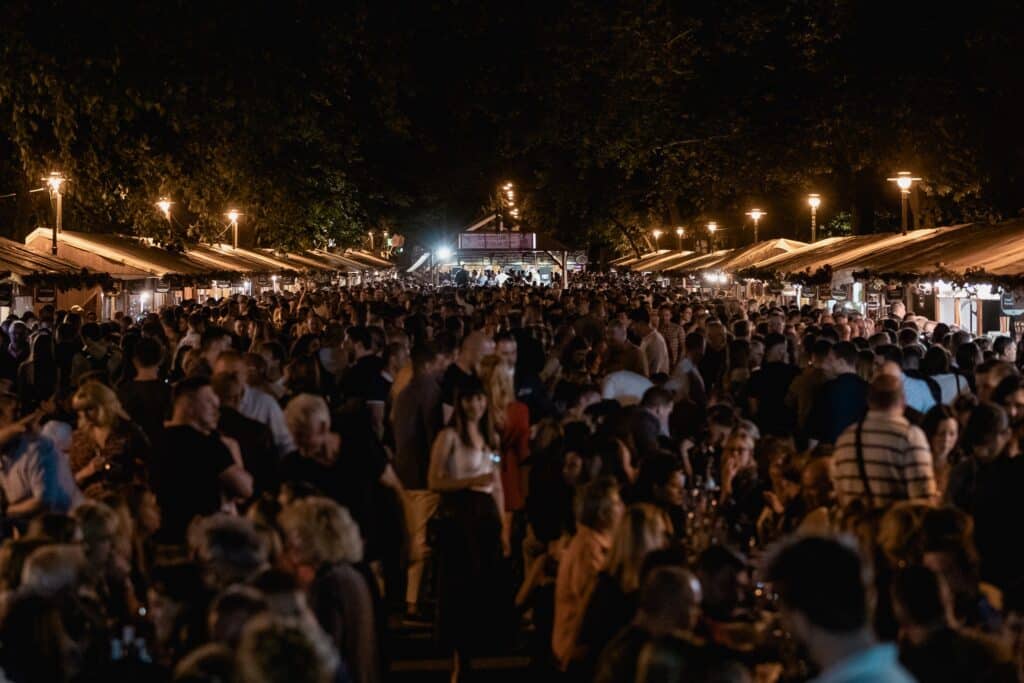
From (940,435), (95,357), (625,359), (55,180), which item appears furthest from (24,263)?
(940,435)

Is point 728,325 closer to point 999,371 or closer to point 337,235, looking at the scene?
point 999,371

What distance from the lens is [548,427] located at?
29.4 ft

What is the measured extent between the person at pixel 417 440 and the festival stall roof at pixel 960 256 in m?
7.27

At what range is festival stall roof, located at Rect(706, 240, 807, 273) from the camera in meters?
31.6

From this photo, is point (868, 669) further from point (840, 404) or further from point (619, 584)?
point (840, 404)

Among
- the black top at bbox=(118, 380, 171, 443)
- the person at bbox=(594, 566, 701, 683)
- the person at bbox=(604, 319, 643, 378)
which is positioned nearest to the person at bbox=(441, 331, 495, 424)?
the person at bbox=(604, 319, 643, 378)

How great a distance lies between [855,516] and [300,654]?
11.0 ft

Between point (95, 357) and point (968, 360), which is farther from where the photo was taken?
point (95, 357)

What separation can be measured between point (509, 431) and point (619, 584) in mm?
3821

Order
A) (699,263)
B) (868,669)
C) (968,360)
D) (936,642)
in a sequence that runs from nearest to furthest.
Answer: (868,669) < (936,642) < (968,360) < (699,263)

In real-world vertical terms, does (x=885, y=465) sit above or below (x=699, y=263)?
below

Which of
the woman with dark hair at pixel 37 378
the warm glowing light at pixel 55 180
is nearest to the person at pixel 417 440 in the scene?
the woman with dark hair at pixel 37 378

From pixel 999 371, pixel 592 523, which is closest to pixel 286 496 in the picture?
pixel 592 523

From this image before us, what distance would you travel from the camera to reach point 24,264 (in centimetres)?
1895
